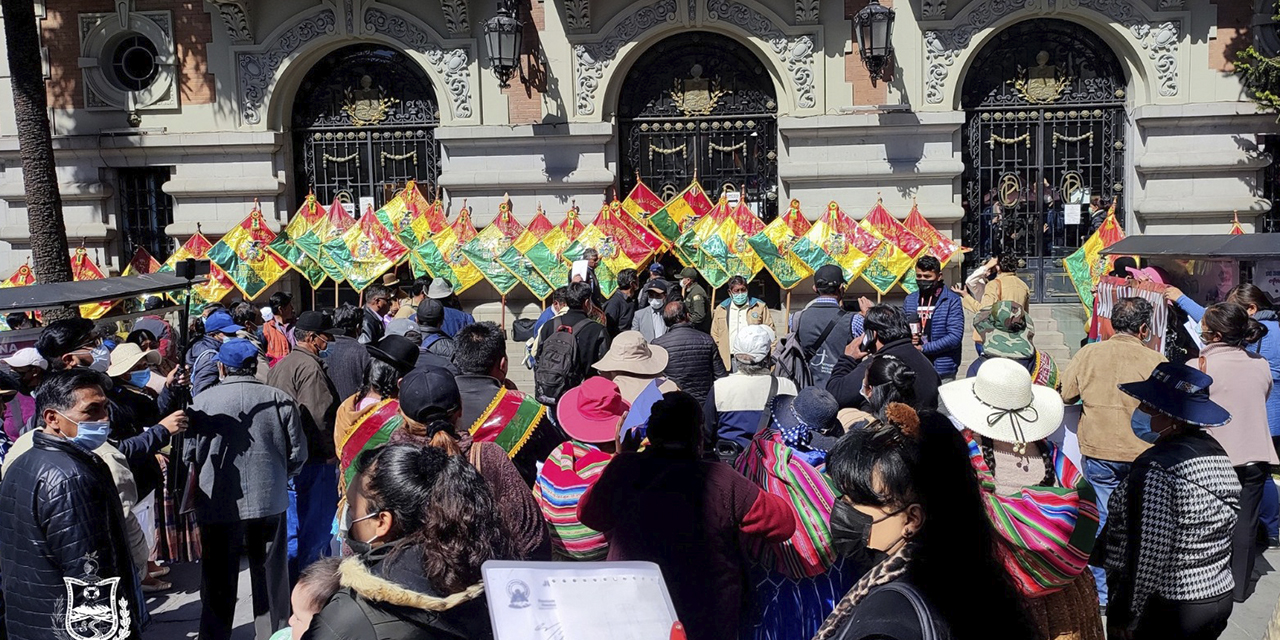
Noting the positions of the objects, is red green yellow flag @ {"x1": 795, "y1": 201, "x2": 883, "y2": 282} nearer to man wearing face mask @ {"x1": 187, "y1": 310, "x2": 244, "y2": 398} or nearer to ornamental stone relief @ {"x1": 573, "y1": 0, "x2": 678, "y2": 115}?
ornamental stone relief @ {"x1": 573, "y1": 0, "x2": 678, "y2": 115}

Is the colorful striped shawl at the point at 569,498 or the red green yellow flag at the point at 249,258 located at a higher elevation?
the red green yellow flag at the point at 249,258

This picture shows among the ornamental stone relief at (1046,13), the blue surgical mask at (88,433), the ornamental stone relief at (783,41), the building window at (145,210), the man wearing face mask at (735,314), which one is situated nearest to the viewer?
the blue surgical mask at (88,433)

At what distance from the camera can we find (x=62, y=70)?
16.0 m

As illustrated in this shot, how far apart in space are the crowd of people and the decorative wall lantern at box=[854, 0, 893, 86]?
6.74 m

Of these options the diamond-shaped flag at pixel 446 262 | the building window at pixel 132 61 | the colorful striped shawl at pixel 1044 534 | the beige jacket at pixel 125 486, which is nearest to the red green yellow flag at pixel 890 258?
the diamond-shaped flag at pixel 446 262

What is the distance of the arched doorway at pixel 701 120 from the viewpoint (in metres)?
15.4

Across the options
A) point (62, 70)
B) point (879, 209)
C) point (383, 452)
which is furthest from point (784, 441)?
point (62, 70)

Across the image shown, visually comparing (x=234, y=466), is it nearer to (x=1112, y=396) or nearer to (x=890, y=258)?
(x=1112, y=396)

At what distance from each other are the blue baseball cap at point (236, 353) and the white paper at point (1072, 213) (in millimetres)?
12412

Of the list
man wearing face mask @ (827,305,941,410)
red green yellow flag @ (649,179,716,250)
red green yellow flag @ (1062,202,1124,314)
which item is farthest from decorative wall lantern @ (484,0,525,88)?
man wearing face mask @ (827,305,941,410)

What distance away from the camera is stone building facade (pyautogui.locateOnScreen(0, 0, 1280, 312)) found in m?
14.5

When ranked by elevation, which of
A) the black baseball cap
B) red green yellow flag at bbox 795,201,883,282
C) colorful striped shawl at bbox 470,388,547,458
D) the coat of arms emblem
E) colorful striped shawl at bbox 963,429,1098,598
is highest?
red green yellow flag at bbox 795,201,883,282

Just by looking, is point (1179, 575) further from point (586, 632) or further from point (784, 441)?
point (586, 632)

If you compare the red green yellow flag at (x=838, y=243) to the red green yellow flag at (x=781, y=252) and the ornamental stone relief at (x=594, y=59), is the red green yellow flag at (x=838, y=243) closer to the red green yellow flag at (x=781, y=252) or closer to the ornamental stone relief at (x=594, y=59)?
the red green yellow flag at (x=781, y=252)
